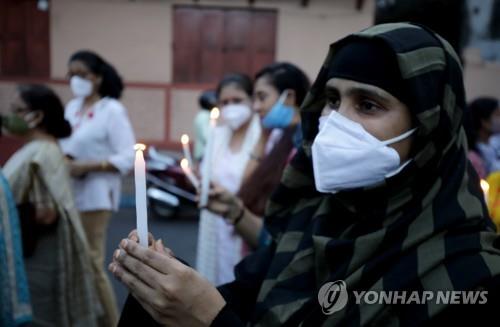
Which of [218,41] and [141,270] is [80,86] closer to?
[141,270]

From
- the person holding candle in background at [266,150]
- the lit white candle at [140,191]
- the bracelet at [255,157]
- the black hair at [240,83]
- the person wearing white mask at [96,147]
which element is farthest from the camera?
the person wearing white mask at [96,147]

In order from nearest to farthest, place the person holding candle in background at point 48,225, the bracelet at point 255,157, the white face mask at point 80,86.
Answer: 1. the person holding candle in background at point 48,225
2. the bracelet at point 255,157
3. the white face mask at point 80,86

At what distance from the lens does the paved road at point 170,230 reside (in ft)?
19.3

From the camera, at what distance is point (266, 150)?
9.38ft

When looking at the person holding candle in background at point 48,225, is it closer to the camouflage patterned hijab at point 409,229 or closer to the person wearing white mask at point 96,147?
the person wearing white mask at point 96,147

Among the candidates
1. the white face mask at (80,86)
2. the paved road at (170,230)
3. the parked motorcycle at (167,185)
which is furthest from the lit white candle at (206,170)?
the parked motorcycle at (167,185)

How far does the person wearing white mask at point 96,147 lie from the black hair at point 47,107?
458 millimetres

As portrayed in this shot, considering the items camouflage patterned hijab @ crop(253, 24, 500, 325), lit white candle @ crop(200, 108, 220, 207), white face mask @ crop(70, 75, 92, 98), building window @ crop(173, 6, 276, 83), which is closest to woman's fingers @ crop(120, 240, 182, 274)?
camouflage patterned hijab @ crop(253, 24, 500, 325)

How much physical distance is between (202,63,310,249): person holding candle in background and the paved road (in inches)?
112

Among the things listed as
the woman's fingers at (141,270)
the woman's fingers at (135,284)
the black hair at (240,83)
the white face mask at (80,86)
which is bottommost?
the woman's fingers at (135,284)

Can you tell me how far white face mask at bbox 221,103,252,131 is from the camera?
10.1 feet

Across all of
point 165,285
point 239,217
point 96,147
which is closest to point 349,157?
point 165,285

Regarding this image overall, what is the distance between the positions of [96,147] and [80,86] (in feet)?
1.51

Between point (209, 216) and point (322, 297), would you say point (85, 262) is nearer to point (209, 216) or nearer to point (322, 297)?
point (209, 216)
